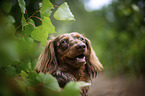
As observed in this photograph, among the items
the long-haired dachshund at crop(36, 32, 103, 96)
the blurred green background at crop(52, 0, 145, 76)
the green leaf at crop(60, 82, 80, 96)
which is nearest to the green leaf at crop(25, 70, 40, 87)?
the green leaf at crop(60, 82, 80, 96)

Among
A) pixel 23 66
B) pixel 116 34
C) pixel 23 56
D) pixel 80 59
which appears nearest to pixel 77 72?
pixel 80 59

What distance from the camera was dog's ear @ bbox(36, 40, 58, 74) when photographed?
0.89m

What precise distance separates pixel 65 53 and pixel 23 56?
440mm

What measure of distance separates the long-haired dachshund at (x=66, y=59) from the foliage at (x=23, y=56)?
0.10 meters

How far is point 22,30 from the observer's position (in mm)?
695

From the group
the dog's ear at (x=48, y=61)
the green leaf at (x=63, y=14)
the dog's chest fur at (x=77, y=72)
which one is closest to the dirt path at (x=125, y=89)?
the dog's chest fur at (x=77, y=72)

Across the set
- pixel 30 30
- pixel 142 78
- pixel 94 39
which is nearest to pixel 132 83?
pixel 142 78

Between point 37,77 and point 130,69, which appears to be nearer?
point 37,77

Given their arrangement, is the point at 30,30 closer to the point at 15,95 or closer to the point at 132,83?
the point at 15,95

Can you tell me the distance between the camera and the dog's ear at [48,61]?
2.93 ft

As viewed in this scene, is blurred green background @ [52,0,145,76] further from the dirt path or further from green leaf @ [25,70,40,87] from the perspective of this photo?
green leaf @ [25,70,40,87]

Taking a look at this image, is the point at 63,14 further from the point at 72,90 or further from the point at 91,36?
the point at 91,36

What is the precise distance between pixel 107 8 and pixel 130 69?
1.77 metres

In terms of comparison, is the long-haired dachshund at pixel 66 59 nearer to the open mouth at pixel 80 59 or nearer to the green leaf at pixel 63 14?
the open mouth at pixel 80 59
